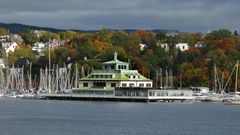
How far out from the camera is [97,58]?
14688 centimetres

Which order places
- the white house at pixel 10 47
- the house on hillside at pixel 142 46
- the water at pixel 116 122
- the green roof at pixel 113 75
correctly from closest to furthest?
the water at pixel 116 122, the green roof at pixel 113 75, the house on hillside at pixel 142 46, the white house at pixel 10 47

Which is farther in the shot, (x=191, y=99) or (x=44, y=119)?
(x=191, y=99)

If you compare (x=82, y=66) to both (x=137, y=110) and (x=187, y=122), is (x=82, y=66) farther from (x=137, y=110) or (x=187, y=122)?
(x=187, y=122)

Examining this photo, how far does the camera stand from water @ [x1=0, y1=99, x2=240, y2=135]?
62500 millimetres

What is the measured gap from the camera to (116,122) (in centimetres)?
7169

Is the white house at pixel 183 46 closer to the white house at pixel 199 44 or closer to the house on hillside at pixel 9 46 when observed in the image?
the white house at pixel 199 44

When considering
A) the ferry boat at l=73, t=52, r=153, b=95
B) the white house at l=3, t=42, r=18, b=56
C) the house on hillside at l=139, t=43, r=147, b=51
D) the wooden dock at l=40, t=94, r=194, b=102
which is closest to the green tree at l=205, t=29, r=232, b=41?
the house on hillside at l=139, t=43, r=147, b=51

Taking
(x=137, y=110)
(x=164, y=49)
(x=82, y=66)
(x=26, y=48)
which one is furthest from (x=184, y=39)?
(x=137, y=110)

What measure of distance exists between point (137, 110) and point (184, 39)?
9318 cm

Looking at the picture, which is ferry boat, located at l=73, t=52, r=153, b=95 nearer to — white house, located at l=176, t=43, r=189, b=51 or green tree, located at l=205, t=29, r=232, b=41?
green tree, located at l=205, t=29, r=232, b=41

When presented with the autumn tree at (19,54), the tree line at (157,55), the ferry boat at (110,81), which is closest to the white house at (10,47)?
the autumn tree at (19,54)

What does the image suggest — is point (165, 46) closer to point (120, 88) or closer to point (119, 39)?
point (119, 39)

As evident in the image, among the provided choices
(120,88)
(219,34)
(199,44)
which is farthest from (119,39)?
(120,88)

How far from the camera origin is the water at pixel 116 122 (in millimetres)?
62500
